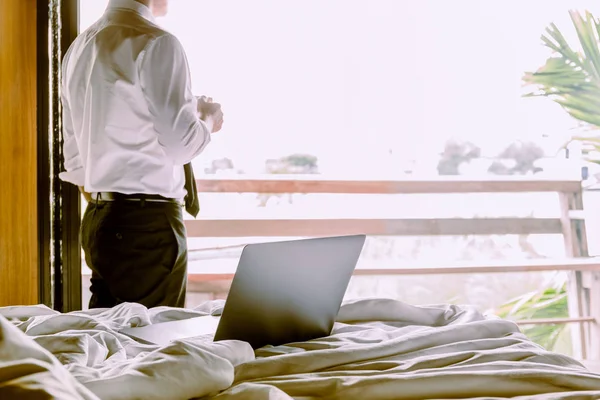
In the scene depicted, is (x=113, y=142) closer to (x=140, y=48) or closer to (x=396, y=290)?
(x=140, y=48)

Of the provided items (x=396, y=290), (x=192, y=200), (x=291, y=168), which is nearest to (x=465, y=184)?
(x=396, y=290)

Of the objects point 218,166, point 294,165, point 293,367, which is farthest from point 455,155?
point 293,367

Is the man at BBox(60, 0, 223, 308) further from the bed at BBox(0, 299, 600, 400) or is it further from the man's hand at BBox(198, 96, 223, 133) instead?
the bed at BBox(0, 299, 600, 400)

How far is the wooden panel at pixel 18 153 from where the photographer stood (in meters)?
2.15

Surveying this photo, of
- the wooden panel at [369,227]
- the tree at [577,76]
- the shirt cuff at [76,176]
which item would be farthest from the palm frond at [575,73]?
the shirt cuff at [76,176]

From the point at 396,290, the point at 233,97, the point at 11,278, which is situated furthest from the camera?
the point at 396,290

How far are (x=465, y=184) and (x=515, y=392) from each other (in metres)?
2.67

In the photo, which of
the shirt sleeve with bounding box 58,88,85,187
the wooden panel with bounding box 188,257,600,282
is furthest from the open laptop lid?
the wooden panel with bounding box 188,257,600,282

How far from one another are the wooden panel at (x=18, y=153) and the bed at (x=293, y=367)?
120 cm

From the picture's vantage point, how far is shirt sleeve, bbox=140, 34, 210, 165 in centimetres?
162

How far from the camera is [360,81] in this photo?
3.09 meters

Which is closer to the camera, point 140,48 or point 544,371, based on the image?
point 544,371

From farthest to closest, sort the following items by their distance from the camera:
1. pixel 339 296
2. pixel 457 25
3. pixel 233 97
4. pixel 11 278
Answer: pixel 457 25
pixel 233 97
pixel 11 278
pixel 339 296

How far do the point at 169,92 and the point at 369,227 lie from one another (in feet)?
5.84
